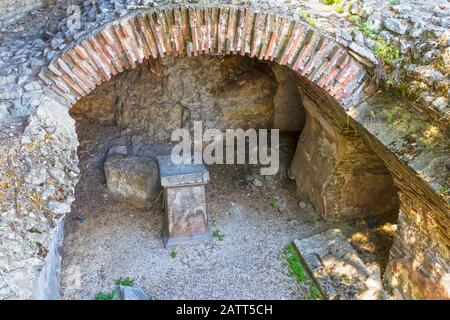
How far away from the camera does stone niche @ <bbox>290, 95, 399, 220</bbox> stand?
16.6 feet

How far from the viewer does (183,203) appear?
17.6 ft


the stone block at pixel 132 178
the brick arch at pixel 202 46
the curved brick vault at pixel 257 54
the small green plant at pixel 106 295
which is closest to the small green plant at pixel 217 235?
the stone block at pixel 132 178

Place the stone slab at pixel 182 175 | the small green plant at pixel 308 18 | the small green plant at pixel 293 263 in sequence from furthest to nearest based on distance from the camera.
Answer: the stone slab at pixel 182 175
the small green plant at pixel 293 263
the small green plant at pixel 308 18

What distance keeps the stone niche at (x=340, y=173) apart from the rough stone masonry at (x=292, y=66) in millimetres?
561

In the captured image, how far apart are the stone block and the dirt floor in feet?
0.43

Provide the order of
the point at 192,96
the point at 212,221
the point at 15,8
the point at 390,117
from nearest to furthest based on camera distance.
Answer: the point at 390,117
the point at 15,8
the point at 212,221
the point at 192,96

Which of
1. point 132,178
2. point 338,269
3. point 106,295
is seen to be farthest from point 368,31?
point 106,295

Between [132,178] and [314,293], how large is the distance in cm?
248

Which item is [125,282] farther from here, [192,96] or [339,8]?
[339,8]

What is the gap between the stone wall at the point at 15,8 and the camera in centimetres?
480

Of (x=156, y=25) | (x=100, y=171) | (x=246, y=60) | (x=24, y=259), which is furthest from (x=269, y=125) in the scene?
(x=24, y=259)

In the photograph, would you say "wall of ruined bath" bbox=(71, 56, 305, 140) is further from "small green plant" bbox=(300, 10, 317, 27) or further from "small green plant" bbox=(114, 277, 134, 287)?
"small green plant" bbox=(114, 277, 134, 287)

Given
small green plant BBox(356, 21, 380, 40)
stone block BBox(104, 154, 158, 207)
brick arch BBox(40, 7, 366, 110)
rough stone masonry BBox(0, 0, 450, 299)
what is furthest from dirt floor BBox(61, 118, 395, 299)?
small green plant BBox(356, 21, 380, 40)

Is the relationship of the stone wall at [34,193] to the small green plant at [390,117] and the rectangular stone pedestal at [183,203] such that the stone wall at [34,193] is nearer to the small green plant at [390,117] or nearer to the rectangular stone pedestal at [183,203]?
the rectangular stone pedestal at [183,203]
